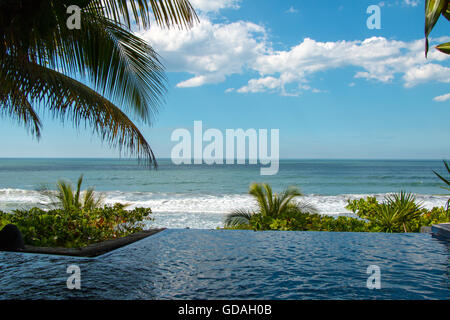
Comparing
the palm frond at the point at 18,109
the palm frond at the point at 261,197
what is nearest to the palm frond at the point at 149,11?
the palm frond at the point at 18,109

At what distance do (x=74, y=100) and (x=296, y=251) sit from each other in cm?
322

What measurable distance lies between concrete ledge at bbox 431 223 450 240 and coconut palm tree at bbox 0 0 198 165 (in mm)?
4516

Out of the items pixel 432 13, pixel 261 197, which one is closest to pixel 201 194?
pixel 261 197

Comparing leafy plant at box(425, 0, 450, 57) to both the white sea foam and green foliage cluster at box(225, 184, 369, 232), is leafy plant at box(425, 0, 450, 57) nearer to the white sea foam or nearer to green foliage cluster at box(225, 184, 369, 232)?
green foliage cluster at box(225, 184, 369, 232)

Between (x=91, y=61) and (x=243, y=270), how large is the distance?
2605 mm

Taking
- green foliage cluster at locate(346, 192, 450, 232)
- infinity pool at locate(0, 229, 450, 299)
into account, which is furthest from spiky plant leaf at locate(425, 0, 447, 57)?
green foliage cluster at locate(346, 192, 450, 232)

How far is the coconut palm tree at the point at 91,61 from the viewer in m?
2.80

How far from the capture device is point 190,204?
21125 millimetres

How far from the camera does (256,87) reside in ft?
129

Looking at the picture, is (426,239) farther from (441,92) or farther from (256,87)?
(441,92)

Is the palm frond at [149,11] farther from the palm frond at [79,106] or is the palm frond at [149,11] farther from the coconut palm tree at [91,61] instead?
the palm frond at [79,106]

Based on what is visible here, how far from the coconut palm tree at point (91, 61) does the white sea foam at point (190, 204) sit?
33.2ft

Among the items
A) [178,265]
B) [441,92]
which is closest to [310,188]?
[441,92]
